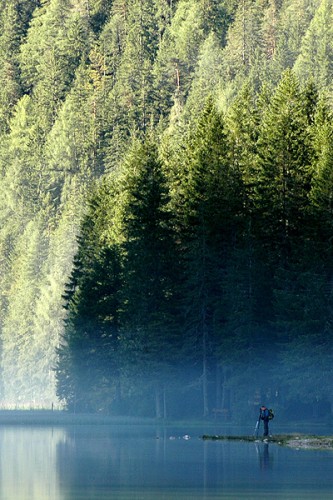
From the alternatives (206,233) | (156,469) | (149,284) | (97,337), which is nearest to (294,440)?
(156,469)

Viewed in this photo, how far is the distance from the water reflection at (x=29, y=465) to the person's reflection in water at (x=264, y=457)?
20.4 ft

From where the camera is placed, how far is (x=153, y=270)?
93250 mm

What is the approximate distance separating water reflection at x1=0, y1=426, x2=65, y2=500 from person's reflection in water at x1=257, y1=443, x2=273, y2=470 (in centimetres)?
622

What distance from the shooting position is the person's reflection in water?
154ft

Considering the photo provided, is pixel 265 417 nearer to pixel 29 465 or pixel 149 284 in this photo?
pixel 29 465

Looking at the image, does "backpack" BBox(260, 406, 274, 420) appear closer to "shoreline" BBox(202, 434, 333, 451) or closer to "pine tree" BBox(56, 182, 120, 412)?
"shoreline" BBox(202, 434, 333, 451)

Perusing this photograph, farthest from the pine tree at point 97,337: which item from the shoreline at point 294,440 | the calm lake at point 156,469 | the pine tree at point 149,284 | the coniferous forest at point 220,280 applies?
the shoreline at point 294,440

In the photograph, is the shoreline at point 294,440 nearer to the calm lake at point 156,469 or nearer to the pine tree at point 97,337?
the calm lake at point 156,469

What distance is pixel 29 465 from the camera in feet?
157

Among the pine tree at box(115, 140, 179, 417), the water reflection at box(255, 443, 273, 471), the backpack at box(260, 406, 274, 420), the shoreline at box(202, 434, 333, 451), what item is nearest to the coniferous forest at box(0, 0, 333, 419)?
the pine tree at box(115, 140, 179, 417)

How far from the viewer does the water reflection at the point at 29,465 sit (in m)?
38.6

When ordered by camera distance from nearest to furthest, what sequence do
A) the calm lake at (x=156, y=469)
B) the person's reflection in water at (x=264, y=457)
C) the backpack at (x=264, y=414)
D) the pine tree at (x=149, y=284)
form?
the calm lake at (x=156, y=469) < the person's reflection in water at (x=264, y=457) < the backpack at (x=264, y=414) < the pine tree at (x=149, y=284)

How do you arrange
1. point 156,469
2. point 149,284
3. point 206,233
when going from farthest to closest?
point 149,284, point 206,233, point 156,469

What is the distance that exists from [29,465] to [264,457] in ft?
26.2
